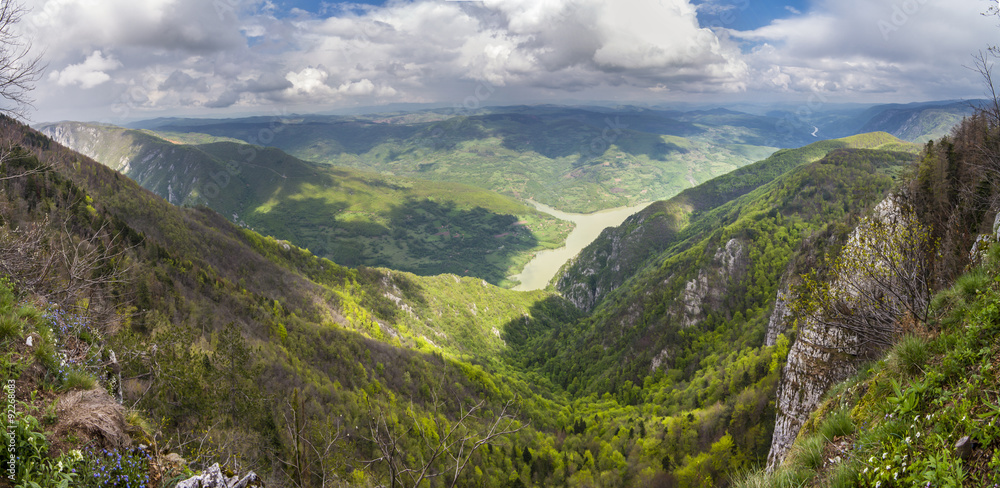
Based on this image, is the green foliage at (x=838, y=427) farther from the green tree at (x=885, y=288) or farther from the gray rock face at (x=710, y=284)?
the gray rock face at (x=710, y=284)

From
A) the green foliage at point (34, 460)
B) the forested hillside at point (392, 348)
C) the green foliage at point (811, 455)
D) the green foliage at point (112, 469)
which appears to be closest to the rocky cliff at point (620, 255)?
the forested hillside at point (392, 348)

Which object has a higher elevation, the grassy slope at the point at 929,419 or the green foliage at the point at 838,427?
the grassy slope at the point at 929,419

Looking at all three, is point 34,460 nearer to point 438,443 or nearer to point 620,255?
point 438,443

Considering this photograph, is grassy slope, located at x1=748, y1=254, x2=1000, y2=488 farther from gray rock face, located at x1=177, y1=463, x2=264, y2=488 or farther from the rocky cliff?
the rocky cliff

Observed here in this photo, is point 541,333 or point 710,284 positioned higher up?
point 710,284

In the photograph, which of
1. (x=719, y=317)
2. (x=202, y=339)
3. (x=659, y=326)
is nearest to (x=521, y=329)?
(x=659, y=326)

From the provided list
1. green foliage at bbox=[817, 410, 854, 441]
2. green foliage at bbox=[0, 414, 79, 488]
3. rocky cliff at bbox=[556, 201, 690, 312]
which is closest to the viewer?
green foliage at bbox=[0, 414, 79, 488]

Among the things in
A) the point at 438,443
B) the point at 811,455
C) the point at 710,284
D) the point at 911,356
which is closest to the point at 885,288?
the point at 911,356

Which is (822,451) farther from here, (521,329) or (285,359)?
(521,329)

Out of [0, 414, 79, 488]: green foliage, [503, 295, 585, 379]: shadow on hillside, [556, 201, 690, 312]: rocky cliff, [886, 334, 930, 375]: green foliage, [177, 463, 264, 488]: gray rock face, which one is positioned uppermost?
[886, 334, 930, 375]: green foliage

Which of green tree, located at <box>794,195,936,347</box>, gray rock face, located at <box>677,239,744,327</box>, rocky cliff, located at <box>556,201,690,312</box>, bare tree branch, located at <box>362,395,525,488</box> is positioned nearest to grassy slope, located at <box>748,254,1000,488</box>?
green tree, located at <box>794,195,936,347</box>

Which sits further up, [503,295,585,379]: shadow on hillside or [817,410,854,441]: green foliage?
[817,410,854,441]: green foliage

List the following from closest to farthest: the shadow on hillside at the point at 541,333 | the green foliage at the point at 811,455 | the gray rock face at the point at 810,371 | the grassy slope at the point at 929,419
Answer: the grassy slope at the point at 929,419, the green foliage at the point at 811,455, the gray rock face at the point at 810,371, the shadow on hillside at the point at 541,333

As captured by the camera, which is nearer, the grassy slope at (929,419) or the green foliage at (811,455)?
the grassy slope at (929,419)
